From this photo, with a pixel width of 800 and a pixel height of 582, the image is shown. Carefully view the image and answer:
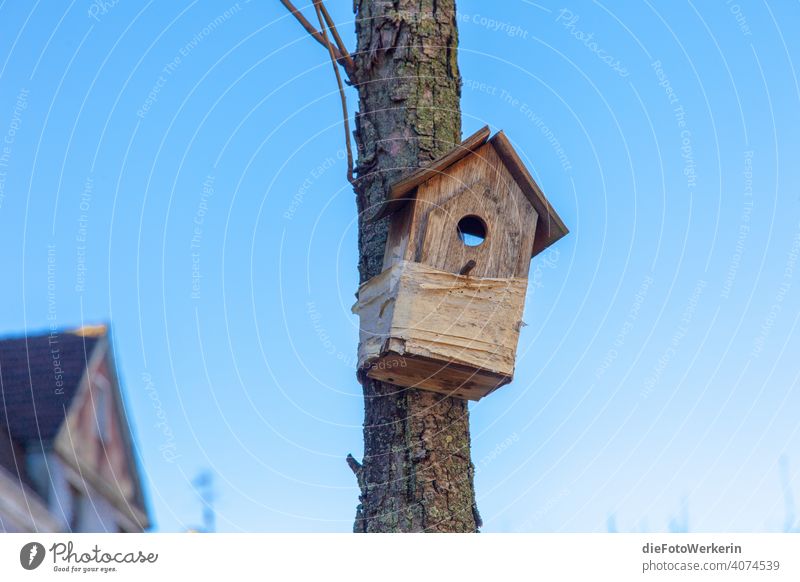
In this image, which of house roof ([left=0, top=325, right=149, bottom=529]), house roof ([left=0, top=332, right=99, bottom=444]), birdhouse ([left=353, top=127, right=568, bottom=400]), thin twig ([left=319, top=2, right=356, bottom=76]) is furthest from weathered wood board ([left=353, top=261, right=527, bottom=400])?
house roof ([left=0, top=332, right=99, bottom=444])

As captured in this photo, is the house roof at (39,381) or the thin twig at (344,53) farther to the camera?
the house roof at (39,381)

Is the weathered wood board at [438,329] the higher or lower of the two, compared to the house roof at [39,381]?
lower

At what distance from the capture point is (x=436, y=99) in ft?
14.9

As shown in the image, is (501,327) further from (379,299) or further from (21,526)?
(21,526)

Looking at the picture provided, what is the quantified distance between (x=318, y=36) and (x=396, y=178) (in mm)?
811

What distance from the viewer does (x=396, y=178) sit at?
444cm

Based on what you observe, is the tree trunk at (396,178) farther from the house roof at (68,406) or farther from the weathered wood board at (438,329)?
the house roof at (68,406)

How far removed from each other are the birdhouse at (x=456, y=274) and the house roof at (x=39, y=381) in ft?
13.7
